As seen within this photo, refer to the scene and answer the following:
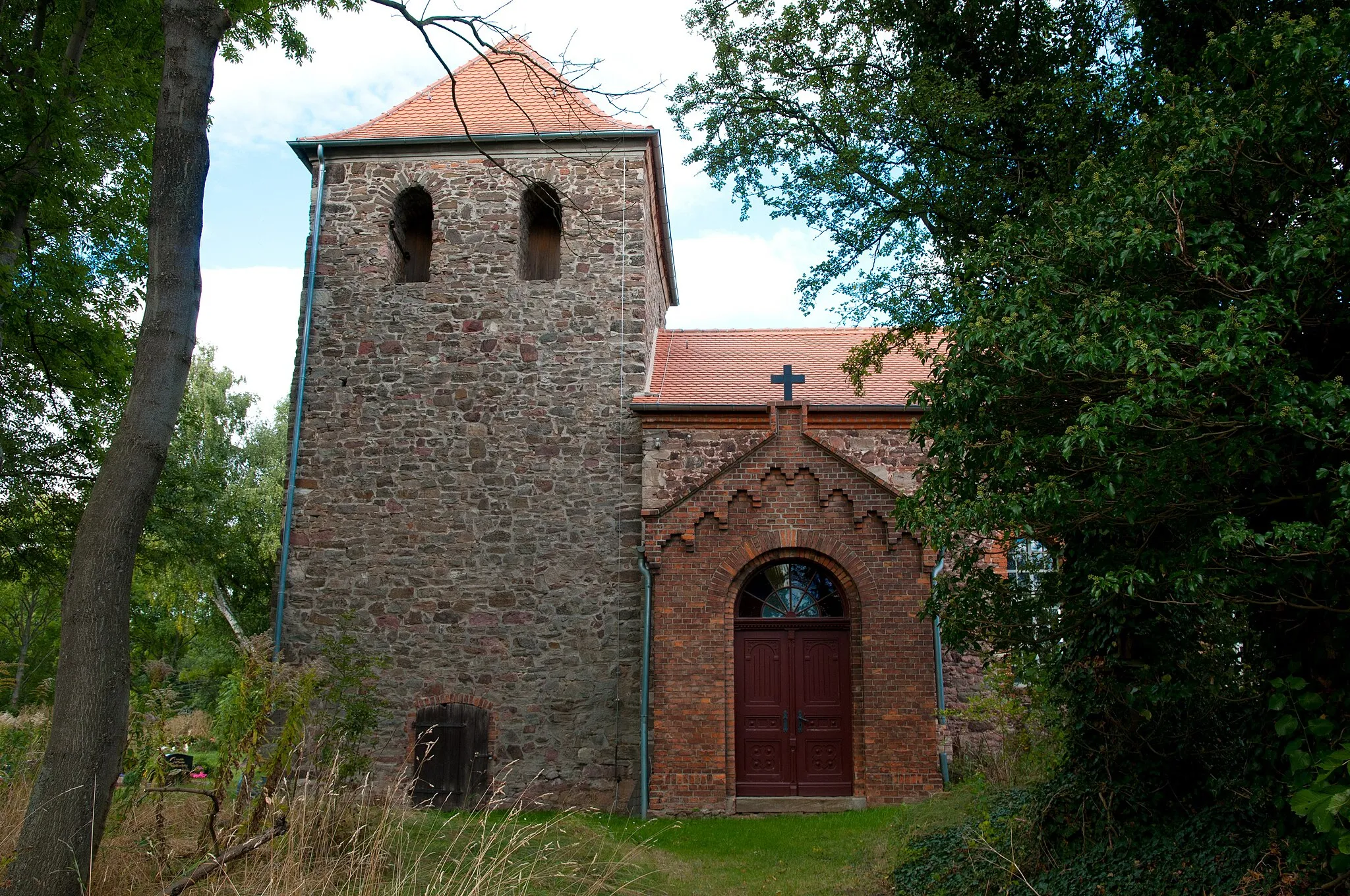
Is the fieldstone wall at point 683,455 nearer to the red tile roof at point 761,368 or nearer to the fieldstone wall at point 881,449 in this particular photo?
the red tile roof at point 761,368

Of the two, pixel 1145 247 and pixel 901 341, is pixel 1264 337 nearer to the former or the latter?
pixel 1145 247

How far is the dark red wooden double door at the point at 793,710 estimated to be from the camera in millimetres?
12125

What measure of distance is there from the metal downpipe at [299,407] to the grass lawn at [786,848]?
5.58 metres

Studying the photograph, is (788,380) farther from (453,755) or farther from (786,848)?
(453,755)

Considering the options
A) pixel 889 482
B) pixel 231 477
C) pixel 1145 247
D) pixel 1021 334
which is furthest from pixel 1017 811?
pixel 231 477

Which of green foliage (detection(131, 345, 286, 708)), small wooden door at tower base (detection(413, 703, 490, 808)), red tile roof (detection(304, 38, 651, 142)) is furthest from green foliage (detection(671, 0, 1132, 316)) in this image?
green foliage (detection(131, 345, 286, 708))

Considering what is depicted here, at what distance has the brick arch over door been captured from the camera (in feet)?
39.5

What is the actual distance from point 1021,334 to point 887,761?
23.6ft

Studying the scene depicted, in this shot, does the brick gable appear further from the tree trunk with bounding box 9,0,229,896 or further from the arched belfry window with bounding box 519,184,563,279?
the tree trunk with bounding box 9,0,229,896

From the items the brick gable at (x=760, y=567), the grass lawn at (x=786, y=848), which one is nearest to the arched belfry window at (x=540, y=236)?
the brick gable at (x=760, y=567)

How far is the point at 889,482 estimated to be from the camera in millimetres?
13211

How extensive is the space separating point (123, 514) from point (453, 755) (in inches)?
308

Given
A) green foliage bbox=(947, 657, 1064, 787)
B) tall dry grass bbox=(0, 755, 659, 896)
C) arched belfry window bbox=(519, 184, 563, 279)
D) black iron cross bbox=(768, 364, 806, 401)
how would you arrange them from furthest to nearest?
arched belfry window bbox=(519, 184, 563, 279) < black iron cross bbox=(768, 364, 806, 401) < green foliage bbox=(947, 657, 1064, 787) < tall dry grass bbox=(0, 755, 659, 896)

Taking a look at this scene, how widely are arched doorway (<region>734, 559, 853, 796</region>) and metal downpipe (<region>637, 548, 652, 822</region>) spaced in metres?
1.21
